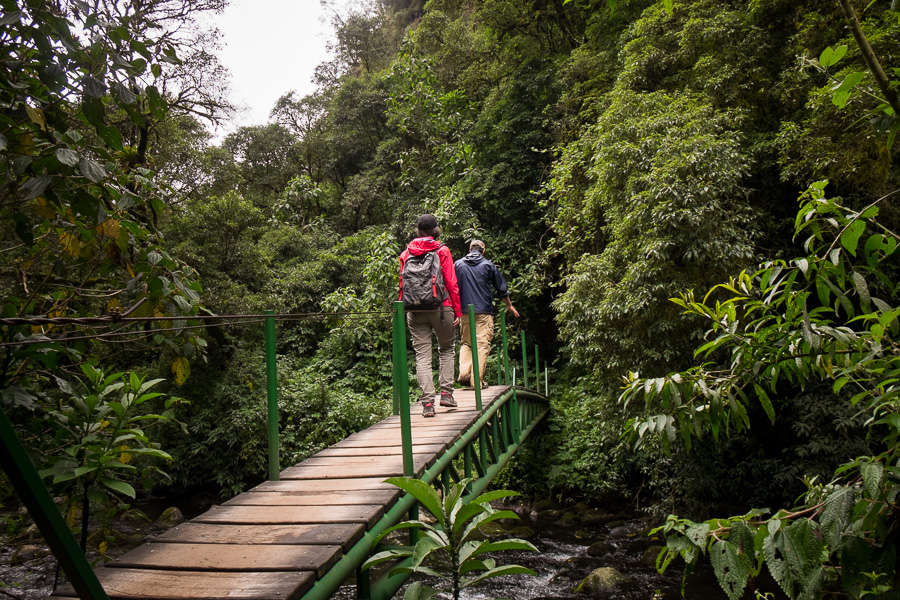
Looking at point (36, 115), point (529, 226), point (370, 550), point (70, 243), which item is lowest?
point (370, 550)

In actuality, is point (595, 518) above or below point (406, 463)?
below

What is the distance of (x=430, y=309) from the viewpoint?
14.1 feet

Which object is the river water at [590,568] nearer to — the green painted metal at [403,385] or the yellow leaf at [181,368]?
the green painted metal at [403,385]

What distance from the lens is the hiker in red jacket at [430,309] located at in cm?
421

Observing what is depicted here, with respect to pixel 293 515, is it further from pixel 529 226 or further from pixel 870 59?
pixel 529 226

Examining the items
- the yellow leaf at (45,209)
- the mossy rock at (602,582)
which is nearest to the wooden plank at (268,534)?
the yellow leaf at (45,209)

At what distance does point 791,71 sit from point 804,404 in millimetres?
4499

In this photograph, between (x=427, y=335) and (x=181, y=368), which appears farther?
(x=427, y=335)

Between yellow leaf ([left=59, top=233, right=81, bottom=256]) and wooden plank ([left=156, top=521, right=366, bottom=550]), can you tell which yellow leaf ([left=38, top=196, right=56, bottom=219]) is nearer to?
yellow leaf ([left=59, top=233, right=81, bottom=256])

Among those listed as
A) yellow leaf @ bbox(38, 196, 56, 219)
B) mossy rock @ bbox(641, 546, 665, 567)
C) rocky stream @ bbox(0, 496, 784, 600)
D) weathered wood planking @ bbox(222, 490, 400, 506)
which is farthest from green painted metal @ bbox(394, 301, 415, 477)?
mossy rock @ bbox(641, 546, 665, 567)

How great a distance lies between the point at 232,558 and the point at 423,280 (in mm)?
2688

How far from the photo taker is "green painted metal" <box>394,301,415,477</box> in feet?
8.89

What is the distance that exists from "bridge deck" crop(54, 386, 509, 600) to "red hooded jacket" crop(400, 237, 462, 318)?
156 cm

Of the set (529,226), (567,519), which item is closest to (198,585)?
(567,519)
